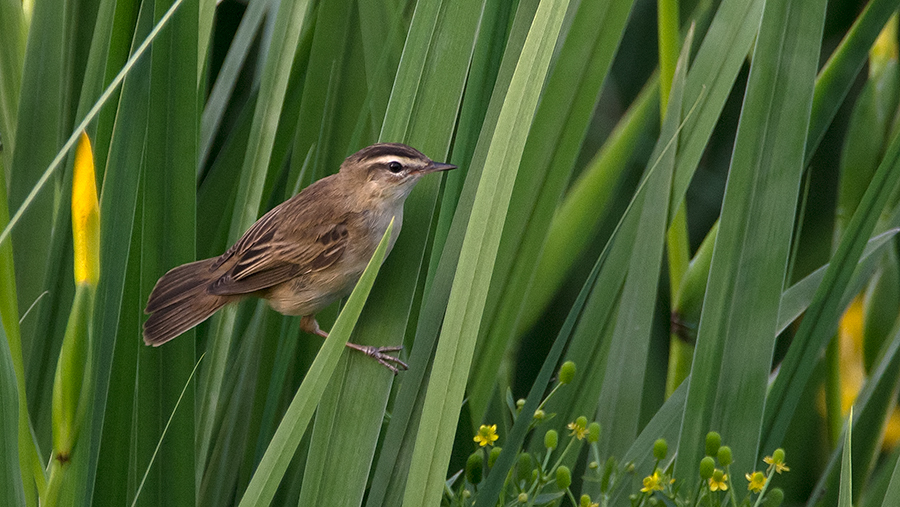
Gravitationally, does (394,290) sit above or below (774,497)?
above

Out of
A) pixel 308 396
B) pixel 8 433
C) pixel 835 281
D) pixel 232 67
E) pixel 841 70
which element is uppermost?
pixel 841 70

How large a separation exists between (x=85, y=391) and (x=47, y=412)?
2.12ft

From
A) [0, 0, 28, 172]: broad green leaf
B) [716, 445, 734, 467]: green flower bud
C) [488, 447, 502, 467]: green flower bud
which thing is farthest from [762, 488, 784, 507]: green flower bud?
[0, 0, 28, 172]: broad green leaf

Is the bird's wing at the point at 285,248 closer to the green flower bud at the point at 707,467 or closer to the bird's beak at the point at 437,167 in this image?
the bird's beak at the point at 437,167

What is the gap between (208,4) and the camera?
66.2 inches

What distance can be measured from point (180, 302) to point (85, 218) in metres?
0.85

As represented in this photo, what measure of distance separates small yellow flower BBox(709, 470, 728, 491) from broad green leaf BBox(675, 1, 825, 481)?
3.5 inches

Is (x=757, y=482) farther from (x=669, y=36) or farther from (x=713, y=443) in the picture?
(x=669, y=36)

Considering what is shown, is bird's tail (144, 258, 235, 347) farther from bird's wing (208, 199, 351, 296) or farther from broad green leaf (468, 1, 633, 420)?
broad green leaf (468, 1, 633, 420)

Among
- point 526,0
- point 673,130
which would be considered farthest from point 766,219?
point 526,0

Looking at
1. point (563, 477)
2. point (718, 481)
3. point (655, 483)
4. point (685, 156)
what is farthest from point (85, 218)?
point (685, 156)

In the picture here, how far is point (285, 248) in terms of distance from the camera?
2.10m

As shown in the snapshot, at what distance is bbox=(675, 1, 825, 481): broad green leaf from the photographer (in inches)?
A: 59.9

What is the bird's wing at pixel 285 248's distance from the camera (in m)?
2.03
